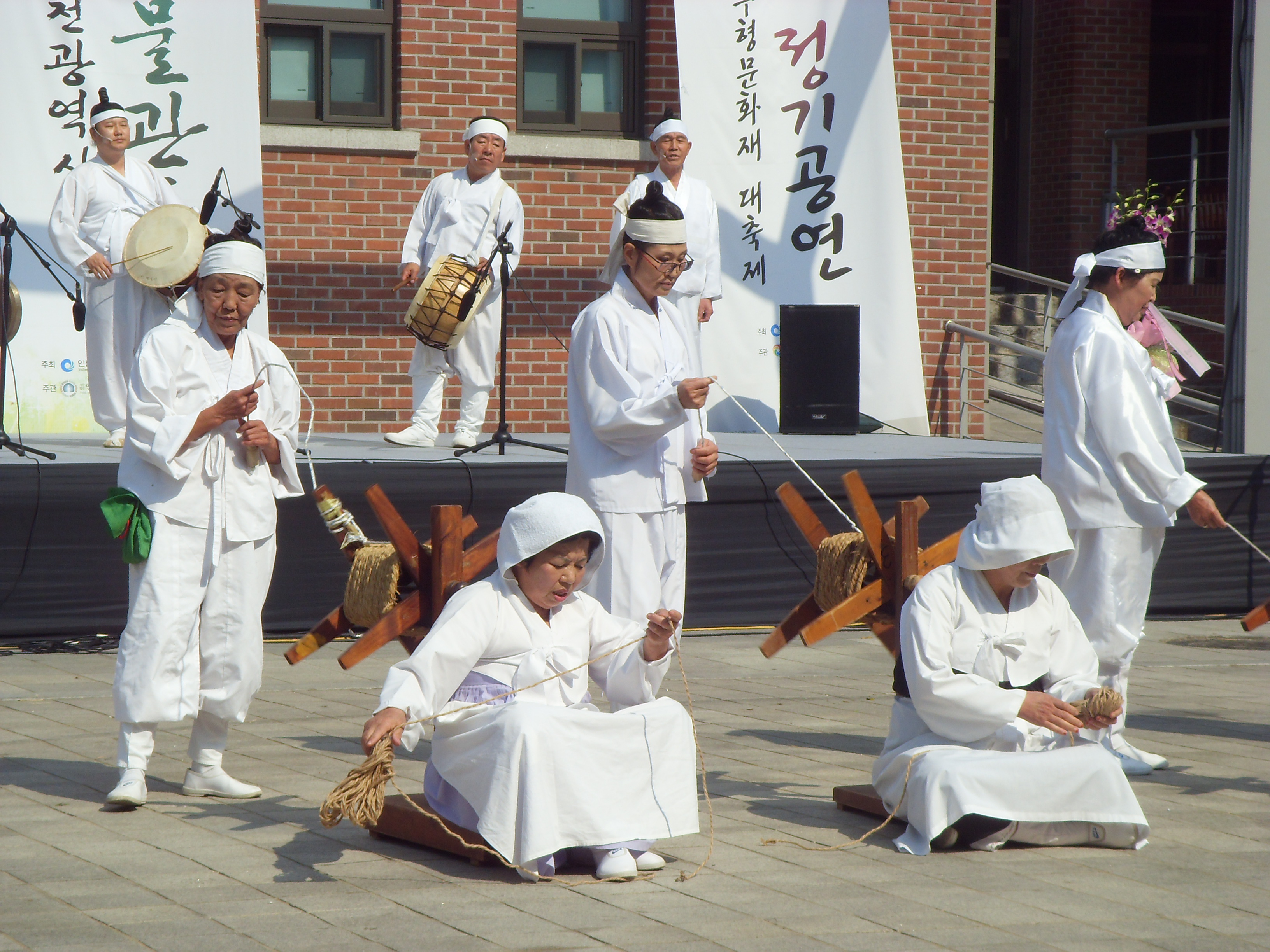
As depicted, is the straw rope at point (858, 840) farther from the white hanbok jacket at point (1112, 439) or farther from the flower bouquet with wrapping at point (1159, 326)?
the flower bouquet with wrapping at point (1159, 326)

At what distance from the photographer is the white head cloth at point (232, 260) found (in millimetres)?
4715

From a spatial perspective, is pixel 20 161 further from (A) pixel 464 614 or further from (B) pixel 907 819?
(B) pixel 907 819

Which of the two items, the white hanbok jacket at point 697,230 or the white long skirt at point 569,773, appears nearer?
the white long skirt at point 569,773

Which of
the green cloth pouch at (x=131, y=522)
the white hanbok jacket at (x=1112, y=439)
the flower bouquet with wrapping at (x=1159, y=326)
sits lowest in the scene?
the green cloth pouch at (x=131, y=522)

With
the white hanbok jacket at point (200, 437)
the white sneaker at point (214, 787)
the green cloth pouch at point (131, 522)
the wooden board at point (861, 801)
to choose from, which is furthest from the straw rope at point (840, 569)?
the green cloth pouch at point (131, 522)

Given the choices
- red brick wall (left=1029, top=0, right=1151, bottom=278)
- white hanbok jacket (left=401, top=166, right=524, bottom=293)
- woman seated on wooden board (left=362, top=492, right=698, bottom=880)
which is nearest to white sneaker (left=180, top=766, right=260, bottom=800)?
woman seated on wooden board (left=362, top=492, right=698, bottom=880)

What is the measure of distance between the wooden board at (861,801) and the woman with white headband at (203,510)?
78cm

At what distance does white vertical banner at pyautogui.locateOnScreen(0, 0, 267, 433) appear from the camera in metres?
9.02

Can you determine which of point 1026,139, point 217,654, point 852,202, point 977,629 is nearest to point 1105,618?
point 977,629

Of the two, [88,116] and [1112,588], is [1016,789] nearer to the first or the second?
[1112,588]

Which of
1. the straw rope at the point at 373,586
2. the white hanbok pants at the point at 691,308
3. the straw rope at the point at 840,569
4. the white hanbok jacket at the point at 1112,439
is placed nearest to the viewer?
the straw rope at the point at 840,569

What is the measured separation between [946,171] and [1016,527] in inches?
309

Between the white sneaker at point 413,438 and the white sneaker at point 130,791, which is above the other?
the white sneaker at point 413,438

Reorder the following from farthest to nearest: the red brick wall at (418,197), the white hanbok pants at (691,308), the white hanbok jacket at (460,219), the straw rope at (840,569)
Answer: the red brick wall at (418,197), the white hanbok pants at (691,308), the white hanbok jacket at (460,219), the straw rope at (840,569)
